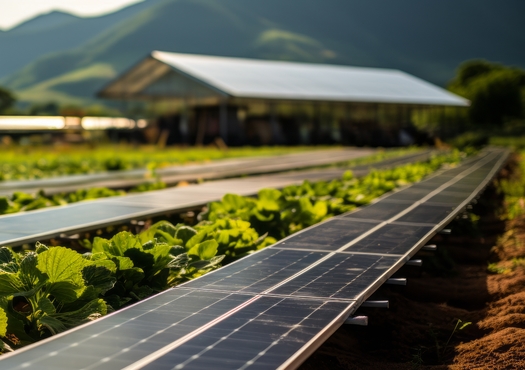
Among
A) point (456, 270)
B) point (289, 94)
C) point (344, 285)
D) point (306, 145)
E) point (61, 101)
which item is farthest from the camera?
point (61, 101)

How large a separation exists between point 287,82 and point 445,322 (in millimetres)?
31702

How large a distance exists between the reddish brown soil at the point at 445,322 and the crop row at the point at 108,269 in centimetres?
85

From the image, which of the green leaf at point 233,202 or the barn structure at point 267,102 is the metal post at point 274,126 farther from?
the green leaf at point 233,202

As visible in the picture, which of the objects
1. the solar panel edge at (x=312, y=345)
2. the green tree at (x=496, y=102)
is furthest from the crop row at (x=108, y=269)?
the green tree at (x=496, y=102)

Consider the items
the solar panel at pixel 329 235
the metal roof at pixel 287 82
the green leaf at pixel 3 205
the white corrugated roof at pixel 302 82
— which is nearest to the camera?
the solar panel at pixel 329 235

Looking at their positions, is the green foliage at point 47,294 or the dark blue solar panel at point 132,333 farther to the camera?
the green foliage at point 47,294

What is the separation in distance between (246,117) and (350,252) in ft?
101

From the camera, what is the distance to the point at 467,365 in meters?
3.46

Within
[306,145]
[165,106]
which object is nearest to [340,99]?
[306,145]

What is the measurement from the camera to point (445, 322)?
465cm

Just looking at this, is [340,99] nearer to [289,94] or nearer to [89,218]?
[289,94]

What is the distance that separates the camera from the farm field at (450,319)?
3.56 m

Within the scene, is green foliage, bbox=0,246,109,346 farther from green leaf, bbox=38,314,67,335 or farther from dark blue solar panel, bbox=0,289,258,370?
dark blue solar panel, bbox=0,289,258,370

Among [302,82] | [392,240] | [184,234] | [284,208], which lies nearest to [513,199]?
[284,208]
